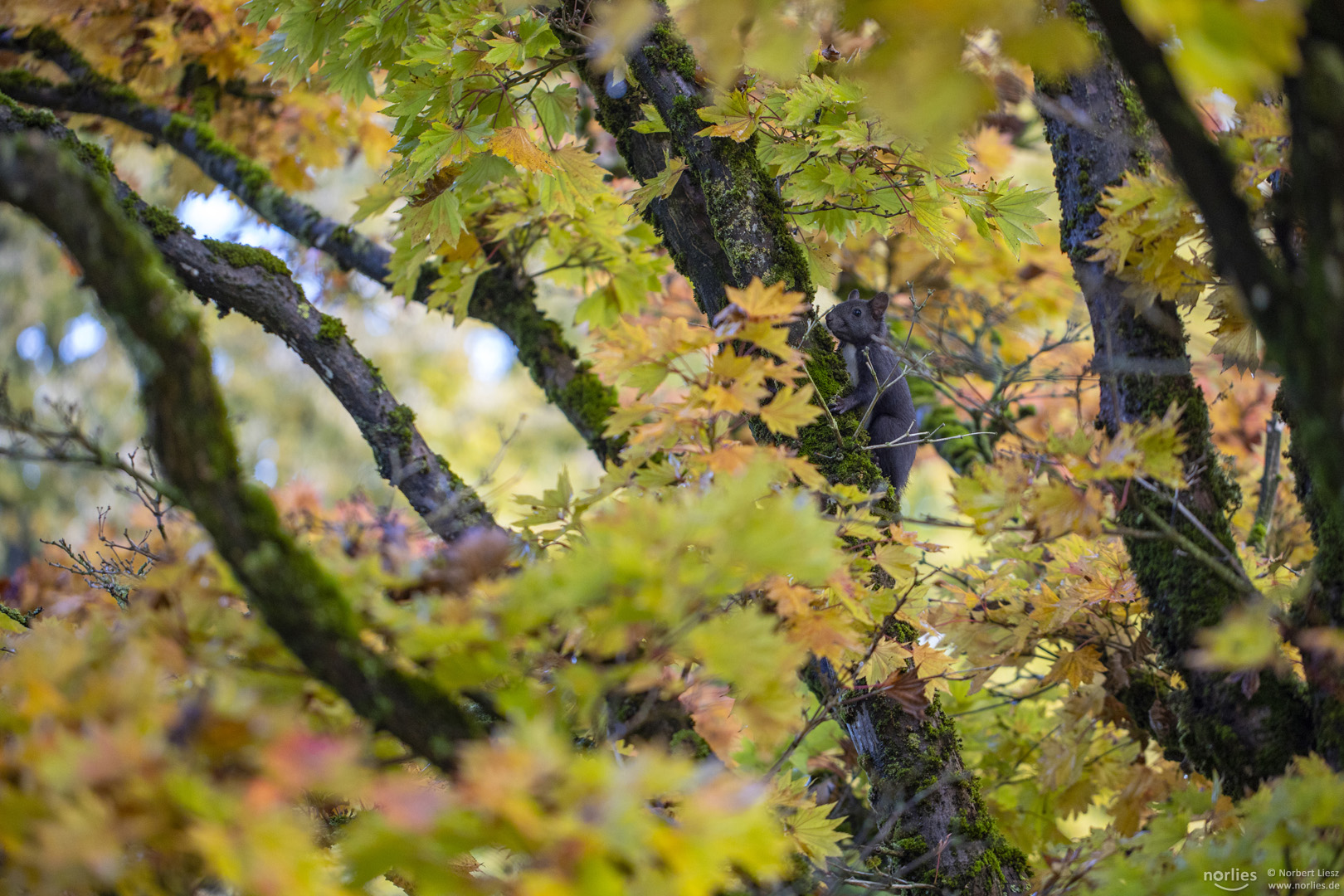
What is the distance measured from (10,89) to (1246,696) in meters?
5.60

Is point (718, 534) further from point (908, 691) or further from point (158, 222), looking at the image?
point (158, 222)

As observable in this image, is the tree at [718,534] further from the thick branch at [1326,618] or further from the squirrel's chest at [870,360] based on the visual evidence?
the squirrel's chest at [870,360]

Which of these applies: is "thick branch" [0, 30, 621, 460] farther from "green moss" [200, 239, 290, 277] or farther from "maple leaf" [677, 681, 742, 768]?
"maple leaf" [677, 681, 742, 768]

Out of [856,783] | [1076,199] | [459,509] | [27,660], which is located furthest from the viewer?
[856,783]

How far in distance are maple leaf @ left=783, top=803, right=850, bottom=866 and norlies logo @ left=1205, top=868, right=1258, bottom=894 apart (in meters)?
0.70

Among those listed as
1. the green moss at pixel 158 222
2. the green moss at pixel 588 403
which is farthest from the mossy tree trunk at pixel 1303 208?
the green moss at pixel 158 222

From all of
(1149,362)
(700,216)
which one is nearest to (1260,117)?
(1149,362)

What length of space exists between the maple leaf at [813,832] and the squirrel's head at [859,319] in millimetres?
2373

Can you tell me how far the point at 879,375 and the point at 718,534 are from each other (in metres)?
2.70

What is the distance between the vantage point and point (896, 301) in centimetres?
552

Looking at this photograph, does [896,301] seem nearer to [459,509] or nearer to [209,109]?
[459,509]

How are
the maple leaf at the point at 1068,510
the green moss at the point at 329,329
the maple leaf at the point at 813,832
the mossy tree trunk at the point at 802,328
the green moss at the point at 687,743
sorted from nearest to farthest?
the maple leaf at the point at 1068,510
the maple leaf at the point at 813,832
the mossy tree trunk at the point at 802,328
the green moss at the point at 687,743
the green moss at the point at 329,329

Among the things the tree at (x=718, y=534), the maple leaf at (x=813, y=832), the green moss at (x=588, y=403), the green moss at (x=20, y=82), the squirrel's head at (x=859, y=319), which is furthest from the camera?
the green moss at (x=20, y=82)

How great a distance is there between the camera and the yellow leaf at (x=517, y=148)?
2459 millimetres
